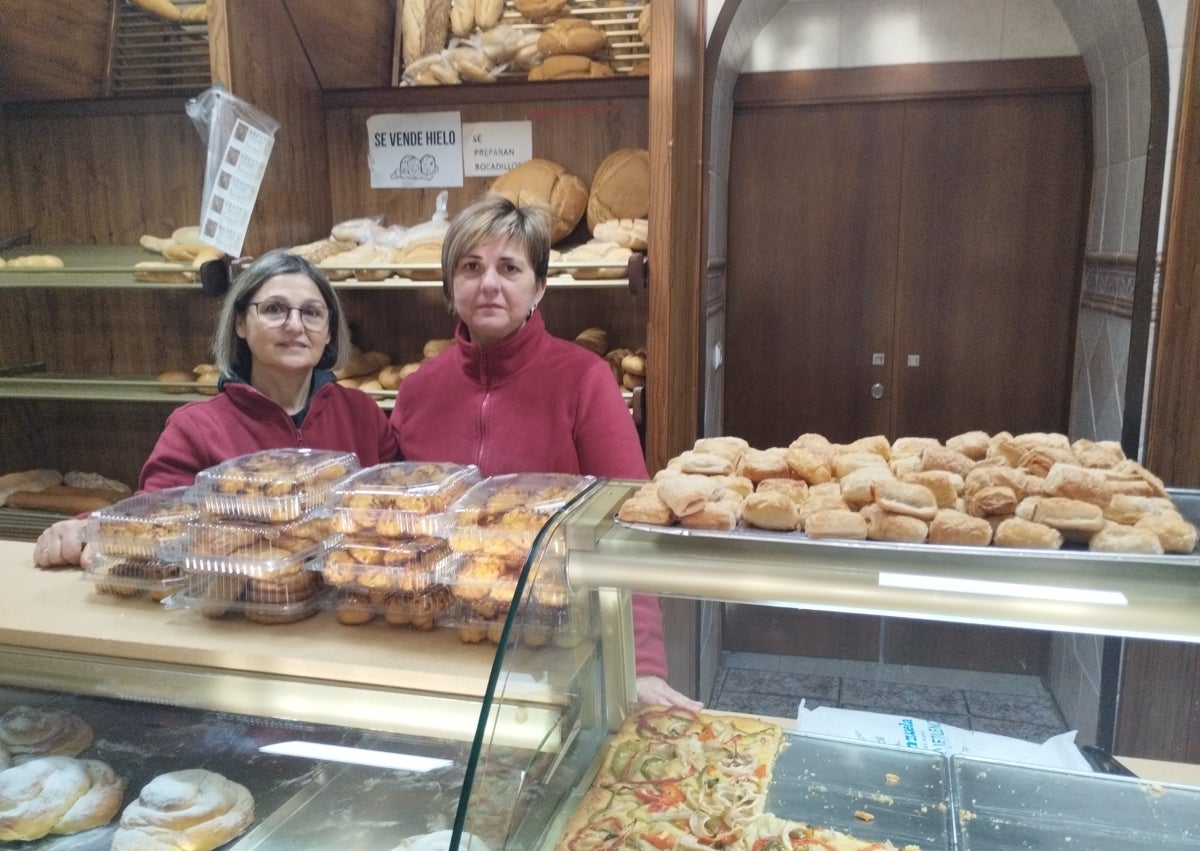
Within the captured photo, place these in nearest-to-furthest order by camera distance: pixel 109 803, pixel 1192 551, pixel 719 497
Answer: pixel 1192 551 < pixel 719 497 < pixel 109 803

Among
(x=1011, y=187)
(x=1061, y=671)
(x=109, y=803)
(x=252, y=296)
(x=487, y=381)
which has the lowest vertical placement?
(x=109, y=803)

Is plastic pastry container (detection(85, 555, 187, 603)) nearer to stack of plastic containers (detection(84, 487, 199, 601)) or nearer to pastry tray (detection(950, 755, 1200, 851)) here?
stack of plastic containers (detection(84, 487, 199, 601))

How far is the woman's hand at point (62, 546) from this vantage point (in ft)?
4.01

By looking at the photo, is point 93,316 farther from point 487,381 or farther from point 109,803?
point 109,803

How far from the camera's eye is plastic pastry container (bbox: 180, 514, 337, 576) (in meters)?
1.04

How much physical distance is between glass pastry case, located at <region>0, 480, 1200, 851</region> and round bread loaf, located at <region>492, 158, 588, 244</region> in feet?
5.40

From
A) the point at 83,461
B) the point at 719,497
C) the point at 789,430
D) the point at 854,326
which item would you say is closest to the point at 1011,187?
the point at 854,326

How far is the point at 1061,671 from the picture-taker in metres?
1.12

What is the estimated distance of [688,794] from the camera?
1128mm

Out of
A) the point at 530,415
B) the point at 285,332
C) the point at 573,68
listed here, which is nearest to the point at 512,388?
the point at 530,415

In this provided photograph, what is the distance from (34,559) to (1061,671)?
141 cm

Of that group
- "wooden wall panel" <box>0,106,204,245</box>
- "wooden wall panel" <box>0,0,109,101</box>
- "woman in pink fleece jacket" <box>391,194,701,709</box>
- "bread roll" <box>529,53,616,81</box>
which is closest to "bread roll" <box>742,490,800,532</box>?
"woman in pink fleece jacket" <box>391,194,701,709</box>

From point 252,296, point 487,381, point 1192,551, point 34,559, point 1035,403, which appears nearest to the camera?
point 1192,551

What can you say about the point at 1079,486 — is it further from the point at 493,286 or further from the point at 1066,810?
the point at 493,286
